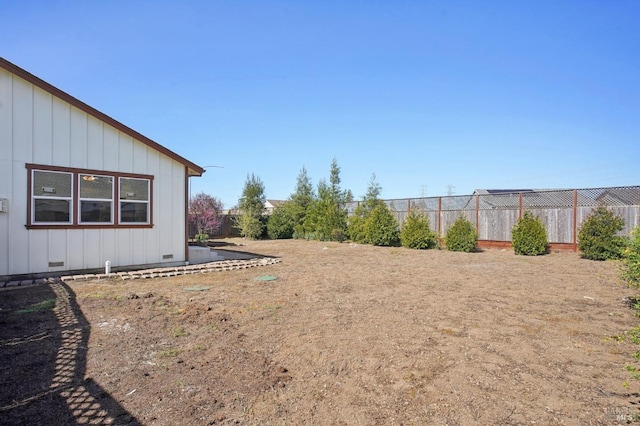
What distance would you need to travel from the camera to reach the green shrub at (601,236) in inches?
474

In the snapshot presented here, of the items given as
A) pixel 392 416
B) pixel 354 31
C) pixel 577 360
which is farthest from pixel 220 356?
pixel 354 31

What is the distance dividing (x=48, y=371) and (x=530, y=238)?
49.4 feet

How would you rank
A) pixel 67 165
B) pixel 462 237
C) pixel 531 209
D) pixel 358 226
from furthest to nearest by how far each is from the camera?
1. pixel 358 226
2. pixel 462 237
3. pixel 531 209
4. pixel 67 165

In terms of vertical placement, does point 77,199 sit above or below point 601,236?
above

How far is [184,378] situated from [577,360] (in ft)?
13.0

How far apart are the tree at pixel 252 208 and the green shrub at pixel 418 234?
10.4 metres

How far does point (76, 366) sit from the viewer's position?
369cm

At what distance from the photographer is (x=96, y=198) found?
29.5 feet

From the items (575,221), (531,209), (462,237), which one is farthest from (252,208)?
(575,221)

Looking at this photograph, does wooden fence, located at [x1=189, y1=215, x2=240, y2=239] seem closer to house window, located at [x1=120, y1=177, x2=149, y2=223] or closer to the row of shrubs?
the row of shrubs

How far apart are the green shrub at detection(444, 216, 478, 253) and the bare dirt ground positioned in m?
8.13

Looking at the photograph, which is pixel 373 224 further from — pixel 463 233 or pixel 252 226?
pixel 252 226

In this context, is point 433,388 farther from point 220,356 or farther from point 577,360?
point 220,356

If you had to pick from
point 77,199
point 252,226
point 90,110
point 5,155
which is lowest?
point 252,226
